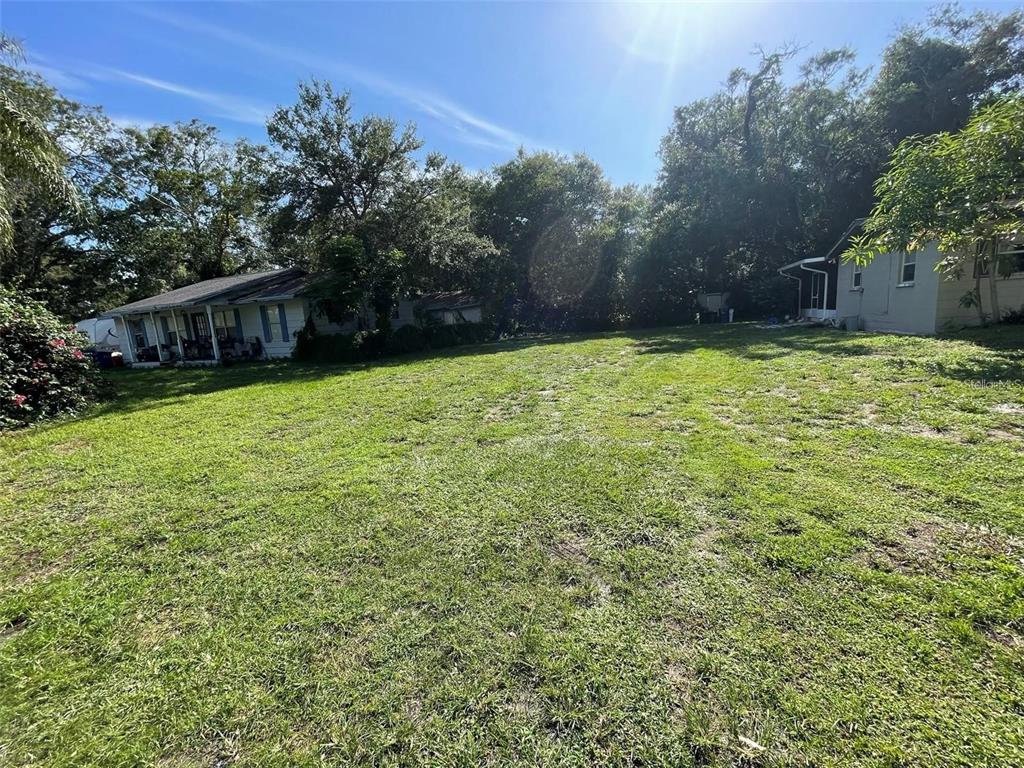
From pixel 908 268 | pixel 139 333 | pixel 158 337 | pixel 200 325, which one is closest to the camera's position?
pixel 908 268

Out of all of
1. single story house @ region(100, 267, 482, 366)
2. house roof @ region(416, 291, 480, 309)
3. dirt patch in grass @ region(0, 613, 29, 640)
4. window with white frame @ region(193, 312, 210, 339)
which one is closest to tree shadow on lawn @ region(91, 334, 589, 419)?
single story house @ region(100, 267, 482, 366)

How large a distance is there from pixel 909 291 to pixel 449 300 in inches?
728

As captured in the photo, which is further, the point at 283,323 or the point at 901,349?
the point at 283,323

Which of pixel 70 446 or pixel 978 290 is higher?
pixel 978 290

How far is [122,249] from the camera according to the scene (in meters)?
21.6

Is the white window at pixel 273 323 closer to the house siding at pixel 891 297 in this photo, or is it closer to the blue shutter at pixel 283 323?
the blue shutter at pixel 283 323

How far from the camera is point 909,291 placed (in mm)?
11133

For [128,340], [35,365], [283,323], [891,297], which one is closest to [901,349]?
[891,297]

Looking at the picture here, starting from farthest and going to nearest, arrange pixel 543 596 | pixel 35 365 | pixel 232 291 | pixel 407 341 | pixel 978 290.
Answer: pixel 232 291 < pixel 407 341 < pixel 978 290 < pixel 35 365 < pixel 543 596

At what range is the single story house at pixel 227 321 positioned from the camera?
53.9 ft

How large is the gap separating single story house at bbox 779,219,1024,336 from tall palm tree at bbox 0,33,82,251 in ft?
58.5

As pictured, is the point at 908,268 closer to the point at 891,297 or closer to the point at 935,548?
the point at 891,297

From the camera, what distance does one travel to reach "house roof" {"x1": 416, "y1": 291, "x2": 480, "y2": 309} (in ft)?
74.1

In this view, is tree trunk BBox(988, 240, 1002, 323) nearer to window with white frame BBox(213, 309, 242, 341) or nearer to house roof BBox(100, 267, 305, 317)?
house roof BBox(100, 267, 305, 317)
